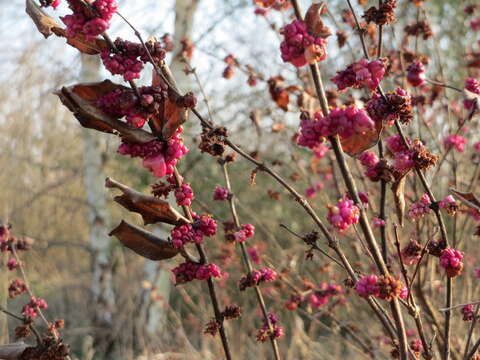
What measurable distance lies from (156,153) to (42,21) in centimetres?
38

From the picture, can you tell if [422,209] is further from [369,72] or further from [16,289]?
[16,289]

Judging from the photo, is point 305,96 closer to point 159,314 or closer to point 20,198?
point 159,314

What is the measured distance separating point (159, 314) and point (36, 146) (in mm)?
4191

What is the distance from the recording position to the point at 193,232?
1.13 m

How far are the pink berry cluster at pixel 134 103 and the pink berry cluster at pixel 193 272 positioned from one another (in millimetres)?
391

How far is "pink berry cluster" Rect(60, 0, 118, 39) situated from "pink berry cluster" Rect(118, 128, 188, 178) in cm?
24

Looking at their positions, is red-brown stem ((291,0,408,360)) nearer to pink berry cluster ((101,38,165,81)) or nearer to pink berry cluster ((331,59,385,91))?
pink berry cluster ((331,59,385,91))

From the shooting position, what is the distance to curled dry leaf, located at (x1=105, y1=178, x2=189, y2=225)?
1.00m

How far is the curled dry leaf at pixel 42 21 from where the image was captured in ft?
3.39

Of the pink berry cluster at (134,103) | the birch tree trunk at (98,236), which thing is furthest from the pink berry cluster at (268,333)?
the birch tree trunk at (98,236)

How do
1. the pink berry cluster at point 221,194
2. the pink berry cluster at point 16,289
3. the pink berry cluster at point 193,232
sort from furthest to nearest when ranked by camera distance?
the pink berry cluster at point 16,289 < the pink berry cluster at point 221,194 < the pink berry cluster at point 193,232

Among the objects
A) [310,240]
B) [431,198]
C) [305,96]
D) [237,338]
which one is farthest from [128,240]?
[237,338]

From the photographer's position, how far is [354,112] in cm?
92

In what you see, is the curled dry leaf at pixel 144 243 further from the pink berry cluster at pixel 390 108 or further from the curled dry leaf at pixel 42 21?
the pink berry cluster at pixel 390 108
